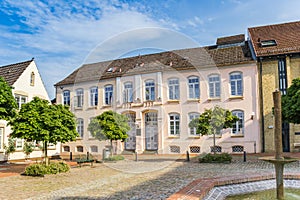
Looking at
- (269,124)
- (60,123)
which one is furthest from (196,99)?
(60,123)

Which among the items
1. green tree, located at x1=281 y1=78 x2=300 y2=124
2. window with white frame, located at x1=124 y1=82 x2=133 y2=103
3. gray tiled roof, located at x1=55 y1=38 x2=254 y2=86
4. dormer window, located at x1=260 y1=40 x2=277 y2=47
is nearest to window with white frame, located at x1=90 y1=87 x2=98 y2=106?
gray tiled roof, located at x1=55 y1=38 x2=254 y2=86

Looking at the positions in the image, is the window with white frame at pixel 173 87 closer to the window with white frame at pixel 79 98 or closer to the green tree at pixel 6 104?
the window with white frame at pixel 79 98

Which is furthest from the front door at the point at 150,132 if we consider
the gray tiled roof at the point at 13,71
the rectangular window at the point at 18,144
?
the gray tiled roof at the point at 13,71

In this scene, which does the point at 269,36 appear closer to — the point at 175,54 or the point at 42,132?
the point at 175,54

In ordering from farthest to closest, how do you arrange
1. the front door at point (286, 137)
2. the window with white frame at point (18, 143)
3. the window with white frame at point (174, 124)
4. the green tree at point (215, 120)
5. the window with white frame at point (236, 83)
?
the window with white frame at point (174, 124)
the window with white frame at point (236, 83)
the window with white frame at point (18, 143)
the front door at point (286, 137)
the green tree at point (215, 120)

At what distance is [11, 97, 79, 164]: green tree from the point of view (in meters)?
11.9

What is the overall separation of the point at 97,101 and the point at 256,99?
12.6 m

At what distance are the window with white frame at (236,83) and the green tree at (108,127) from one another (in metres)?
9.04

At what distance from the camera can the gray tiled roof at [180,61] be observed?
21.6 m

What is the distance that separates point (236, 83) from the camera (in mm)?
21547

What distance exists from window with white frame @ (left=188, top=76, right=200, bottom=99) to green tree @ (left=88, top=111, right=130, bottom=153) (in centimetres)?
687

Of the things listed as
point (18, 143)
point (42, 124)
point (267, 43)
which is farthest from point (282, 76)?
point (18, 143)

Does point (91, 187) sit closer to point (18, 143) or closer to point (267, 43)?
point (18, 143)

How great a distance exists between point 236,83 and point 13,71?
16928mm
